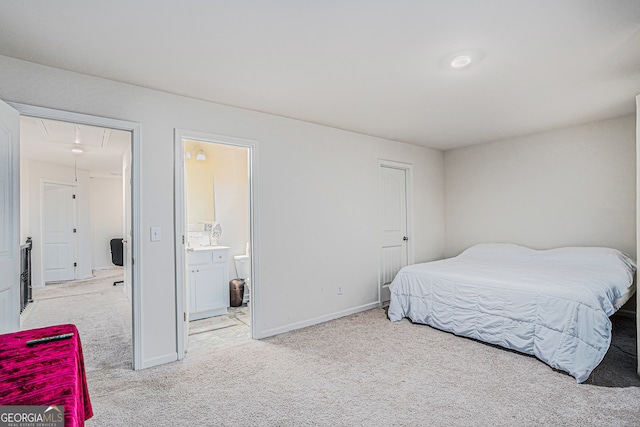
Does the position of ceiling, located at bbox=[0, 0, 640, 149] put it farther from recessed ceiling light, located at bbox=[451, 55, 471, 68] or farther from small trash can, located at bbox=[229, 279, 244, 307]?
small trash can, located at bbox=[229, 279, 244, 307]

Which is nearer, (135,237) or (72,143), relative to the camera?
(135,237)

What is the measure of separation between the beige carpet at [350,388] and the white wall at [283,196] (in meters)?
0.42

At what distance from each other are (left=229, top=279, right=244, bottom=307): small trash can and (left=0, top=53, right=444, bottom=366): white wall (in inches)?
49.0

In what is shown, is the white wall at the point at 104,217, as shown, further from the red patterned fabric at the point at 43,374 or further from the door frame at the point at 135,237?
the red patterned fabric at the point at 43,374

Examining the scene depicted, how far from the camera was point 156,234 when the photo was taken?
2.83m

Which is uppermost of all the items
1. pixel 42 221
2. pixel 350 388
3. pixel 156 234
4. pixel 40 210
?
pixel 40 210

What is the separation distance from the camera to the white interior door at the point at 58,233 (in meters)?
6.70

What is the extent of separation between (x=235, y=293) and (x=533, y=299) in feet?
11.4

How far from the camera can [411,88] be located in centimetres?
292

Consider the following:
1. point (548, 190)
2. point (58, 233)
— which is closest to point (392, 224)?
point (548, 190)

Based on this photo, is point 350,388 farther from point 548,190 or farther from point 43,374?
point 548,190

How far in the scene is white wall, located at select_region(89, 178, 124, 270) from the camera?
26.0 ft

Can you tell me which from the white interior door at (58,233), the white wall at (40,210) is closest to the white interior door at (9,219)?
the white wall at (40,210)

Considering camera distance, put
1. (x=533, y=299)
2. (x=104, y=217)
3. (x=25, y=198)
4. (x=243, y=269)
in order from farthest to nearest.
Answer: (x=104, y=217) < (x=25, y=198) < (x=243, y=269) < (x=533, y=299)
